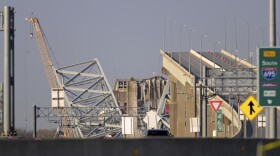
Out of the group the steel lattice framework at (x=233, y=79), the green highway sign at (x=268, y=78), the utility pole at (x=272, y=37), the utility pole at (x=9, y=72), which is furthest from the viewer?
the steel lattice framework at (x=233, y=79)

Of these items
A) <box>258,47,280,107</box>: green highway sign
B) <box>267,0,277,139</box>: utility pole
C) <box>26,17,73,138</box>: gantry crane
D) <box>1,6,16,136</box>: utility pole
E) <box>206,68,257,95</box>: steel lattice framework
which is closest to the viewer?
<box>258,47,280,107</box>: green highway sign

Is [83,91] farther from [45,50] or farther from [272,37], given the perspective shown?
[272,37]

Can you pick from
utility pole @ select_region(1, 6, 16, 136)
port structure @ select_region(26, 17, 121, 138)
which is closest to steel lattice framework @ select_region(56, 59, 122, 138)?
port structure @ select_region(26, 17, 121, 138)

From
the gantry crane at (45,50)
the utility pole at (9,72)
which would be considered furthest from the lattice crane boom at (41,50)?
the utility pole at (9,72)

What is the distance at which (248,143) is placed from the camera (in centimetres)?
2889

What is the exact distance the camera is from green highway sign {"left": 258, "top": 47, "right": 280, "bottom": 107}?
33000mm

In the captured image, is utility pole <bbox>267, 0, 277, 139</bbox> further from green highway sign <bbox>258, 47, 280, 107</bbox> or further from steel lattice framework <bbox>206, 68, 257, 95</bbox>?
steel lattice framework <bbox>206, 68, 257, 95</bbox>

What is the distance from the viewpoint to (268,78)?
3312cm

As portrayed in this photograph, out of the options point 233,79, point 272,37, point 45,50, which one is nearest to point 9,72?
point 272,37

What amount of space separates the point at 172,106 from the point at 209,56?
1615 centimetres

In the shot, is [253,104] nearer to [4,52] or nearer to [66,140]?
[4,52]

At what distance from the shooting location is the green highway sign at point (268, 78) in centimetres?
3300

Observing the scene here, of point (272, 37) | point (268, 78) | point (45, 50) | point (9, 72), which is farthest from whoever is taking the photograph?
point (45, 50)

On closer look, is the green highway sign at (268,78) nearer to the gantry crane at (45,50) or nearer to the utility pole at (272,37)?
the utility pole at (272,37)
